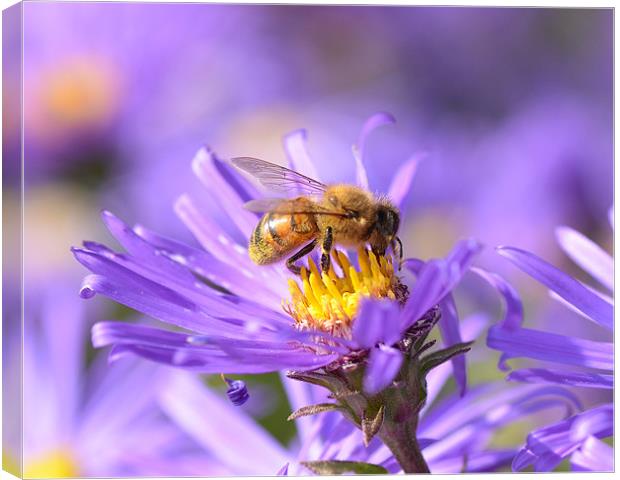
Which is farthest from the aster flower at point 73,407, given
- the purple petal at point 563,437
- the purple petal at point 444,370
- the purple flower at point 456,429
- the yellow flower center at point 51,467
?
the purple petal at point 563,437

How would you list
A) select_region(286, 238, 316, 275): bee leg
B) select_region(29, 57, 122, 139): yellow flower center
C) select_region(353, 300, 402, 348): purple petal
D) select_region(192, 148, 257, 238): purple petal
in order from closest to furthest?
select_region(353, 300, 402, 348): purple petal → select_region(286, 238, 316, 275): bee leg → select_region(192, 148, 257, 238): purple petal → select_region(29, 57, 122, 139): yellow flower center

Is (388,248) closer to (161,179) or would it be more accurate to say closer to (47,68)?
(161,179)

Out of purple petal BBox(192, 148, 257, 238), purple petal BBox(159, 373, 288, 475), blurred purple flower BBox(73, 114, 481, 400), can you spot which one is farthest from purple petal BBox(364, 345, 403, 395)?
purple petal BBox(159, 373, 288, 475)

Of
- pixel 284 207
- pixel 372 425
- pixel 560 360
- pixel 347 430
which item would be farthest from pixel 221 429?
pixel 560 360

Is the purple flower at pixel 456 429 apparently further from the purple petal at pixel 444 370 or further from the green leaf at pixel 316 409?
the green leaf at pixel 316 409

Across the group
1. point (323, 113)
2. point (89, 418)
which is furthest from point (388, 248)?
point (323, 113)

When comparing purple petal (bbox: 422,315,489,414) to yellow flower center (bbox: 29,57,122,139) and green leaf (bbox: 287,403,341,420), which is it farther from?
yellow flower center (bbox: 29,57,122,139)

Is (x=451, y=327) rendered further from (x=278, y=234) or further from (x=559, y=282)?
(x=278, y=234)
